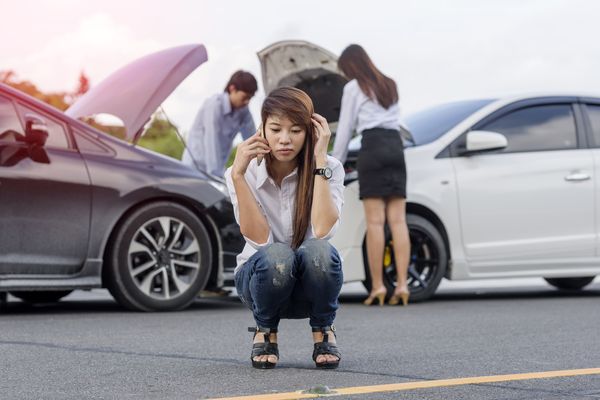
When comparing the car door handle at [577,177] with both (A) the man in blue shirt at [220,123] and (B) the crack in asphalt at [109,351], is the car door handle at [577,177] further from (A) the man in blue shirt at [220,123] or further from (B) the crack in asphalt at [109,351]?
(B) the crack in asphalt at [109,351]

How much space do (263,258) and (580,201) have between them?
5038 millimetres

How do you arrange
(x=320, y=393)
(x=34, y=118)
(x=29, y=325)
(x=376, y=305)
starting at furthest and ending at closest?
(x=376, y=305), (x=34, y=118), (x=29, y=325), (x=320, y=393)

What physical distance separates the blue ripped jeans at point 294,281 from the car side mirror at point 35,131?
2993 mm

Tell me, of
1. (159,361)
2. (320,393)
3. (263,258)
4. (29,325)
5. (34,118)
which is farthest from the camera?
(34,118)

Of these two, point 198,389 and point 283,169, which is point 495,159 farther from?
point 198,389

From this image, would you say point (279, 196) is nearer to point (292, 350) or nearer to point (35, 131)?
point (292, 350)

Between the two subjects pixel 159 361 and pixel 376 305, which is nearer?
pixel 159 361

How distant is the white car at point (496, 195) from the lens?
894cm

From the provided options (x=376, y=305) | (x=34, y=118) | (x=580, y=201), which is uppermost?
(x=34, y=118)

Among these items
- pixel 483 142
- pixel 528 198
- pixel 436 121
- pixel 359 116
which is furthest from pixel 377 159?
pixel 528 198

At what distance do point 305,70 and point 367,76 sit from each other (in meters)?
1.23

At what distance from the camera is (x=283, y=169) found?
16.5ft

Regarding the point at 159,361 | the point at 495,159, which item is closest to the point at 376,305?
the point at 495,159

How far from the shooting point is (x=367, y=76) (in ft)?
28.7
